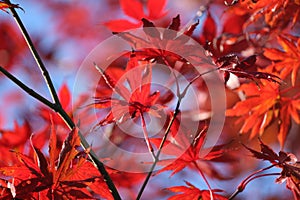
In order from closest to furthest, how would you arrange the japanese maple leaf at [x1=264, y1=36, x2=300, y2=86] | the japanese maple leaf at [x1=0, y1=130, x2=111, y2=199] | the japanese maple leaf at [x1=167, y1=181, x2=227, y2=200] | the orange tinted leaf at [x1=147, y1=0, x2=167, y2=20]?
the japanese maple leaf at [x1=0, y1=130, x2=111, y2=199], the japanese maple leaf at [x1=167, y1=181, x2=227, y2=200], the japanese maple leaf at [x1=264, y1=36, x2=300, y2=86], the orange tinted leaf at [x1=147, y1=0, x2=167, y2=20]

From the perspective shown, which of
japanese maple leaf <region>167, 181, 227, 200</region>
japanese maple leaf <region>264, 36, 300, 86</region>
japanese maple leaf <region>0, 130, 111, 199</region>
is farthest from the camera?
japanese maple leaf <region>264, 36, 300, 86</region>

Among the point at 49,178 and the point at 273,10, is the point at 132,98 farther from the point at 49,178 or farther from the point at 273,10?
the point at 273,10

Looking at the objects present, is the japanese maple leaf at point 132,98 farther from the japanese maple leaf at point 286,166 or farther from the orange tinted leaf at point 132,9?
the orange tinted leaf at point 132,9

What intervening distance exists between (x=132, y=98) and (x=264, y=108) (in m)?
0.35

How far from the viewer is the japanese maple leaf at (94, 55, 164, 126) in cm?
83

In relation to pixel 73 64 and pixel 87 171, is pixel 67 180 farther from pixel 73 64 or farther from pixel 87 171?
pixel 73 64

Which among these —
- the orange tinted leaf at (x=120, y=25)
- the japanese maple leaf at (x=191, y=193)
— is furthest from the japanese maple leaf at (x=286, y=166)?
the orange tinted leaf at (x=120, y=25)

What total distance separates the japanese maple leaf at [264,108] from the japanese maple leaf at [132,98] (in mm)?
267

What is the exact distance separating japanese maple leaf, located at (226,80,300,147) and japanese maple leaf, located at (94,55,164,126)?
0.27 metres

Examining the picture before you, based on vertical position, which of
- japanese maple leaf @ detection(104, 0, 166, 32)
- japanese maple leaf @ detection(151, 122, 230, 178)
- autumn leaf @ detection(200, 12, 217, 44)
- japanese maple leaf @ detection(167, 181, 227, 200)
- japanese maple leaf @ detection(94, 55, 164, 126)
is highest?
japanese maple leaf @ detection(104, 0, 166, 32)

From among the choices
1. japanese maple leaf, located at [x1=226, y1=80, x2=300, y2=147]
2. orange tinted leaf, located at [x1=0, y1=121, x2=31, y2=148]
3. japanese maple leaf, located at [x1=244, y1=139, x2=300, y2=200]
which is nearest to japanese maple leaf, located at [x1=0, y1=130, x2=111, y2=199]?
japanese maple leaf, located at [x1=244, y1=139, x2=300, y2=200]

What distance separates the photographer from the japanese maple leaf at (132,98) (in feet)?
2.74

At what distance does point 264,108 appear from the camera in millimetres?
1106

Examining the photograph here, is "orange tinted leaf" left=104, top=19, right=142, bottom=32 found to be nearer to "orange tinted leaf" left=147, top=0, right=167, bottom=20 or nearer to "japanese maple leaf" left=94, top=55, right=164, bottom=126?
"orange tinted leaf" left=147, top=0, right=167, bottom=20
